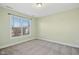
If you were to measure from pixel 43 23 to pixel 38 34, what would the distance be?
106cm

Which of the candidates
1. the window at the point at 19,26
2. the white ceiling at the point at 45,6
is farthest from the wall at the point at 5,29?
the white ceiling at the point at 45,6

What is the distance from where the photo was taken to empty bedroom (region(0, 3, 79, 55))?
10.1 ft

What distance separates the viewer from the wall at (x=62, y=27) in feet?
12.2

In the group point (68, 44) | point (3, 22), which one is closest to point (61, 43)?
point (68, 44)

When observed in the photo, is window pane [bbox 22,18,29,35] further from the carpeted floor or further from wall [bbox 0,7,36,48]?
the carpeted floor

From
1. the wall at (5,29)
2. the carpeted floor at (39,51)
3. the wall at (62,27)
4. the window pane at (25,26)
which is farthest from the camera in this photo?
the window pane at (25,26)

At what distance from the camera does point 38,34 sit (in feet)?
19.0

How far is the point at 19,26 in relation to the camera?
178 inches

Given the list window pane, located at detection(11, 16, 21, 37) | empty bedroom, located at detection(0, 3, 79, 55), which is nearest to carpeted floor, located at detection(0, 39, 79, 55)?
empty bedroom, located at detection(0, 3, 79, 55)

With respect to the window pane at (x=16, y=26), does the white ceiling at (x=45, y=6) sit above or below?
above

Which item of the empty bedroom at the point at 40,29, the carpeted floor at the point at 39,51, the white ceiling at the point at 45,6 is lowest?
the carpeted floor at the point at 39,51

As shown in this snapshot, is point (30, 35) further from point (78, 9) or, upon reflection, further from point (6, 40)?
point (78, 9)

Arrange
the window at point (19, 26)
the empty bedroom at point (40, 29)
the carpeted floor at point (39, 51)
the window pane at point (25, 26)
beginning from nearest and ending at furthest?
1. the carpeted floor at point (39, 51)
2. the empty bedroom at point (40, 29)
3. the window at point (19, 26)
4. the window pane at point (25, 26)

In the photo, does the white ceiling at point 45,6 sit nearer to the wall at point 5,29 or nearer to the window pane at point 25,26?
the wall at point 5,29
